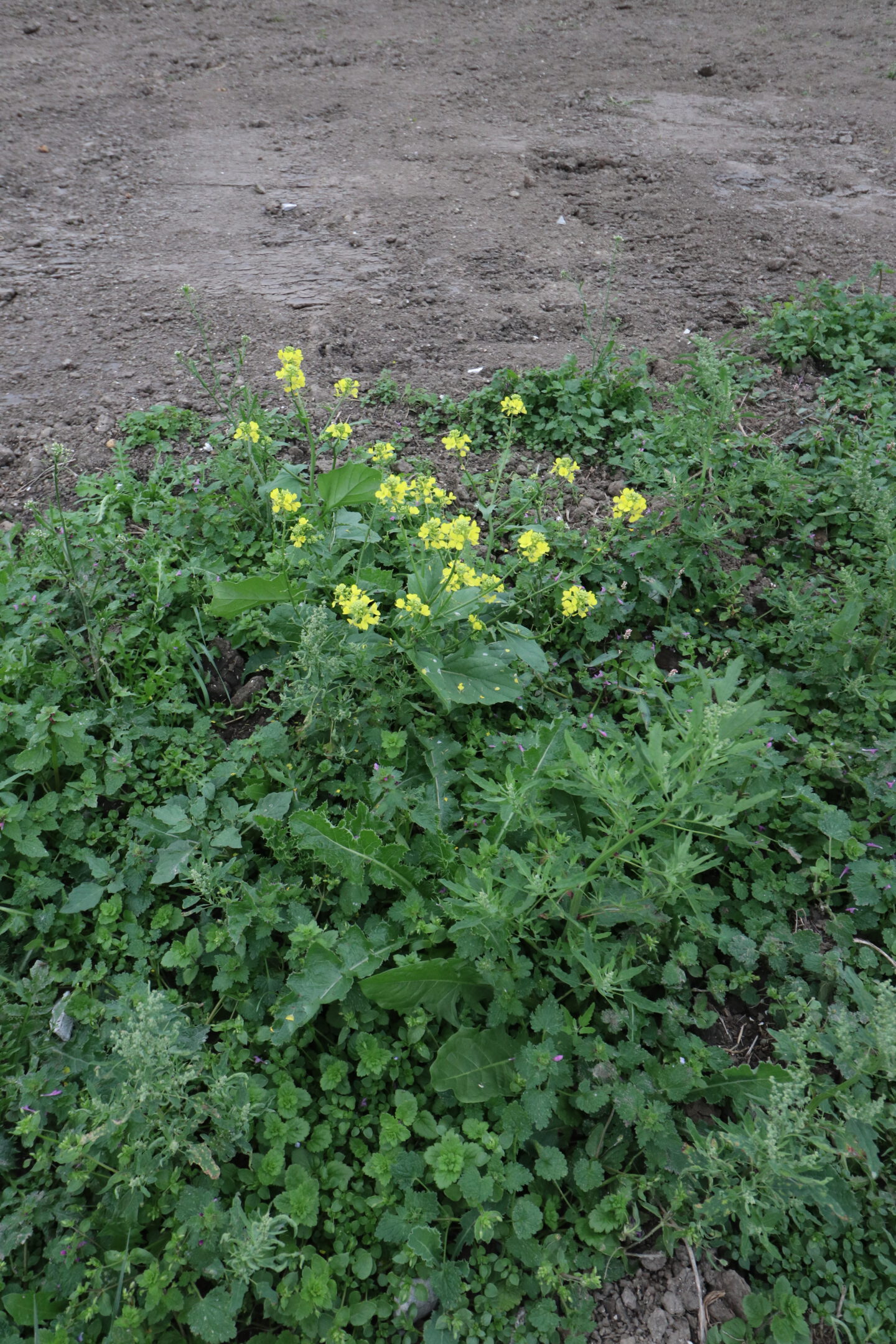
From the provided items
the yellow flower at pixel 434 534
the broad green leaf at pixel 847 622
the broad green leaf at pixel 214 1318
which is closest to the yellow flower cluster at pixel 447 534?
the yellow flower at pixel 434 534

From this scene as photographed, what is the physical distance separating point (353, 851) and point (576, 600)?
1143mm

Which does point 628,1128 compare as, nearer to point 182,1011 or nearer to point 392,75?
point 182,1011

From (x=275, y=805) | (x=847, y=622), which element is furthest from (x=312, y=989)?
(x=847, y=622)

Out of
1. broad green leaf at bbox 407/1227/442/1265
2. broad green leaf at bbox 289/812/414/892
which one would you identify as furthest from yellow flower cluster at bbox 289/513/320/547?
broad green leaf at bbox 407/1227/442/1265

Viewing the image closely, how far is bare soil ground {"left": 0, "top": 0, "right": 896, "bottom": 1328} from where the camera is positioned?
4.22m

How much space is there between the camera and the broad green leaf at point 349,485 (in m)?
2.97

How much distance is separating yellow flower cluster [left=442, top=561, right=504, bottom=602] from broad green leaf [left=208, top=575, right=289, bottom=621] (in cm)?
60

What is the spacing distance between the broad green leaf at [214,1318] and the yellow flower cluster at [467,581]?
1.94 metres

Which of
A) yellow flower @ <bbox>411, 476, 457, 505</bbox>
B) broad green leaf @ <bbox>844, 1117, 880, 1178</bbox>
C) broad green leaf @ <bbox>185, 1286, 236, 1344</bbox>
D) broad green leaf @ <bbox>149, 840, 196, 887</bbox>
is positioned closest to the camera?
broad green leaf @ <bbox>185, 1286, 236, 1344</bbox>

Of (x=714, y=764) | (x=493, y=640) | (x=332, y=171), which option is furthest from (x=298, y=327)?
(x=714, y=764)

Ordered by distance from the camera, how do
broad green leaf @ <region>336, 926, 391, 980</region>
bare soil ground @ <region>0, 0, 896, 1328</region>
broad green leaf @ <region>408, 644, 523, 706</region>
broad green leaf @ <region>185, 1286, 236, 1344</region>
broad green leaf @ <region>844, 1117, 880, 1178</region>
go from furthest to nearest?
bare soil ground @ <region>0, 0, 896, 1328</region>, broad green leaf @ <region>408, 644, 523, 706</region>, broad green leaf @ <region>336, 926, 391, 980</region>, broad green leaf @ <region>844, 1117, 880, 1178</region>, broad green leaf @ <region>185, 1286, 236, 1344</region>

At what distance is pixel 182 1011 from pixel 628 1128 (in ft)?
4.07

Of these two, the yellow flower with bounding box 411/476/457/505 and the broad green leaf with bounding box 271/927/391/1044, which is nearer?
the broad green leaf with bounding box 271/927/391/1044

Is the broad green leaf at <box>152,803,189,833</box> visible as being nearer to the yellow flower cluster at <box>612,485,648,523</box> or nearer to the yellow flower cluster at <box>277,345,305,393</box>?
the yellow flower cluster at <box>277,345,305,393</box>
